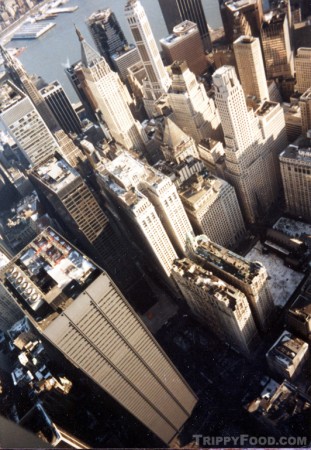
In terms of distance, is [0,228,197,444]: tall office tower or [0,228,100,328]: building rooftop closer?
[0,228,100,328]: building rooftop

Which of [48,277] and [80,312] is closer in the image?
[80,312]

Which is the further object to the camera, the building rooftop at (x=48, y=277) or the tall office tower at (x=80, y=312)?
the tall office tower at (x=80, y=312)

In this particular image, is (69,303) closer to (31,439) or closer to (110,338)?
(110,338)

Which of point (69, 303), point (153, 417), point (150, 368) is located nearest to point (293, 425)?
point (153, 417)

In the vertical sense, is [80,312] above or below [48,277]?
below
